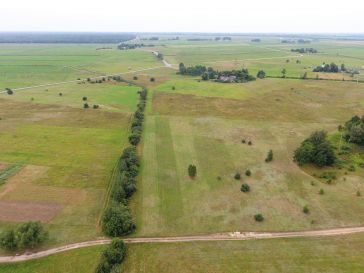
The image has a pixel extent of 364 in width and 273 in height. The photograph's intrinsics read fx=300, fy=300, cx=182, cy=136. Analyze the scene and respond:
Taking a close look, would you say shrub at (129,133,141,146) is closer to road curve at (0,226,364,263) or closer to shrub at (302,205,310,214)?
road curve at (0,226,364,263)

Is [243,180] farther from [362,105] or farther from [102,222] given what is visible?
[362,105]

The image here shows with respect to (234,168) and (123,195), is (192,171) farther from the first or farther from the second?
(123,195)

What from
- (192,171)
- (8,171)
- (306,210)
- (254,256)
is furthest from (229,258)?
(8,171)

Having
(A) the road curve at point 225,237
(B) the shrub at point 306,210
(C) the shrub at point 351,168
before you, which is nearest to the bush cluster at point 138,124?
(A) the road curve at point 225,237

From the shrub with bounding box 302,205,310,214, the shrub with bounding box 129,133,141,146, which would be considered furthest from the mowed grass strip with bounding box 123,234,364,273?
the shrub with bounding box 129,133,141,146

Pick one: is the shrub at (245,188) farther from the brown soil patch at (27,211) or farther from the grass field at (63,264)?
the brown soil patch at (27,211)

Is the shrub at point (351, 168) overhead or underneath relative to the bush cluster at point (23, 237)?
underneath

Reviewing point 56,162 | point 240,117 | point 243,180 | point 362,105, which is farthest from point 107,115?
point 362,105
